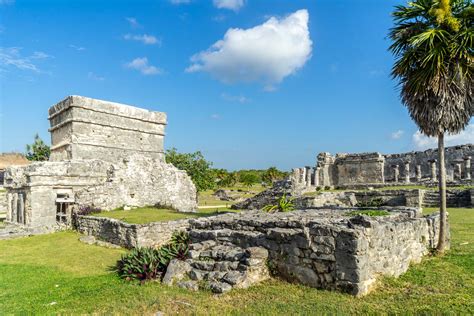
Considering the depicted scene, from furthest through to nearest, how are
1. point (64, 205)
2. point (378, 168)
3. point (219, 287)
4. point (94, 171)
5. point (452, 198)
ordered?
point (378, 168)
point (452, 198)
point (94, 171)
point (64, 205)
point (219, 287)

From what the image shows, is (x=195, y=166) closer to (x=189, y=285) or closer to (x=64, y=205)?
(x=64, y=205)

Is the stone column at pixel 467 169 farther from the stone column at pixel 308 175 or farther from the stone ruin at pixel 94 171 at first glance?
the stone ruin at pixel 94 171

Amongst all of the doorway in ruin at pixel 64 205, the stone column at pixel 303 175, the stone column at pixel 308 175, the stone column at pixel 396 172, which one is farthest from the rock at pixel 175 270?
the stone column at pixel 396 172

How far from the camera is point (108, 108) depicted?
22.6 meters

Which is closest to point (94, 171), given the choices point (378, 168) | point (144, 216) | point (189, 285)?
point (144, 216)

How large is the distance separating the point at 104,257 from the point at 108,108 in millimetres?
13586

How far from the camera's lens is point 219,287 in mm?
6988

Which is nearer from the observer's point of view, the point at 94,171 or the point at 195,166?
the point at 94,171

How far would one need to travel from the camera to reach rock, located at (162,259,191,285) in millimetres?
7805

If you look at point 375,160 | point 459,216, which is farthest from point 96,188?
point 375,160

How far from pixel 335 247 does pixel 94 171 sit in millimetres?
15896

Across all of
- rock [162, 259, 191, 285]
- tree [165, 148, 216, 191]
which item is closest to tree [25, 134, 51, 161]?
tree [165, 148, 216, 191]

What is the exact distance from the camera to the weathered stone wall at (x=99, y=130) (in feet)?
69.6

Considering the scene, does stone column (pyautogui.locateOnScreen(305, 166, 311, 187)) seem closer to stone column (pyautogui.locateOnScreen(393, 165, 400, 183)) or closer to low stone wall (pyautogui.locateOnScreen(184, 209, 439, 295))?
stone column (pyautogui.locateOnScreen(393, 165, 400, 183))
